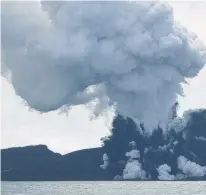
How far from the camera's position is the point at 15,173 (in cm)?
17088

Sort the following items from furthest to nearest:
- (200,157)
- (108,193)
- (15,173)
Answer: (15,173)
(200,157)
(108,193)

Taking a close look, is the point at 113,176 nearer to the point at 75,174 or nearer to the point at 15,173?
the point at 75,174

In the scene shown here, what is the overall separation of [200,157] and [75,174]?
31.1m

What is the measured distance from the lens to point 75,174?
550 feet

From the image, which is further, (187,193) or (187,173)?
(187,173)

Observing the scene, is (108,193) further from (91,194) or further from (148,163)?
(148,163)

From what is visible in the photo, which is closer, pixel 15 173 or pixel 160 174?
pixel 160 174

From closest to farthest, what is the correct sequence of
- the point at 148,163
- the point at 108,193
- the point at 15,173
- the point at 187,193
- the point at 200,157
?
1. the point at 187,193
2. the point at 108,193
3. the point at 148,163
4. the point at 200,157
5. the point at 15,173

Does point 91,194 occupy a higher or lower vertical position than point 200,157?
lower

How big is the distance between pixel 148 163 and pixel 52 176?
104 ft

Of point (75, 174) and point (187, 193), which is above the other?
point (75, 174)

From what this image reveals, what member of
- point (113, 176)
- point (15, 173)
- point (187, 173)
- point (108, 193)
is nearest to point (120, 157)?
point (113, 176)

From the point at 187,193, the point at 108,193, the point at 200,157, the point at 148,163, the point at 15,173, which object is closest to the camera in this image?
the point at 187,193

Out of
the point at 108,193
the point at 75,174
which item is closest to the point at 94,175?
the point at 75,174
